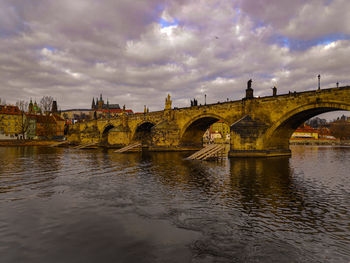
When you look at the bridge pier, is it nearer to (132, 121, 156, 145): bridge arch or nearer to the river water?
the river water

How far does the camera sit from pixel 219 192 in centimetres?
965

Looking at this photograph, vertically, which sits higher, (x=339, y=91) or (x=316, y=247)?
(x=339, y=91)

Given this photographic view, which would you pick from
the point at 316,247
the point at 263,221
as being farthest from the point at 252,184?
the point at 316,247

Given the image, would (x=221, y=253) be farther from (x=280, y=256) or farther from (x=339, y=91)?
(x=339, y=91)

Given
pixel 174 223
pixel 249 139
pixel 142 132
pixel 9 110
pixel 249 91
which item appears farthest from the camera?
pixel 9 110

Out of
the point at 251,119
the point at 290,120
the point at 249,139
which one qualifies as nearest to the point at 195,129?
the point at 251,119

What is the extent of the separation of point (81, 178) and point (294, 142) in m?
89.2

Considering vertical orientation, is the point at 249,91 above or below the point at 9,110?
below

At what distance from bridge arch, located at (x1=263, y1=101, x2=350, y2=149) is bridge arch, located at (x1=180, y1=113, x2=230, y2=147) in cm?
946

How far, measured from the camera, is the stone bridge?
21.1 meters

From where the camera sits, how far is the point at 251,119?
26016 millimetres

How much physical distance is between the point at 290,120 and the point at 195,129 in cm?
1700

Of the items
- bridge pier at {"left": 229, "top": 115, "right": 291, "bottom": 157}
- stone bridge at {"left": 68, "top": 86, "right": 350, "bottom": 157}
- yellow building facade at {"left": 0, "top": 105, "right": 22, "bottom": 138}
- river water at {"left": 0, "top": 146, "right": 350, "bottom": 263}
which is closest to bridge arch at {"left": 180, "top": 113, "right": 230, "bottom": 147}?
stone bridge at {"left": 68, "top": 86, "right": 350, "bottom": 157}

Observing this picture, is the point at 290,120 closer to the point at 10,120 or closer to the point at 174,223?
the point at 174,223
